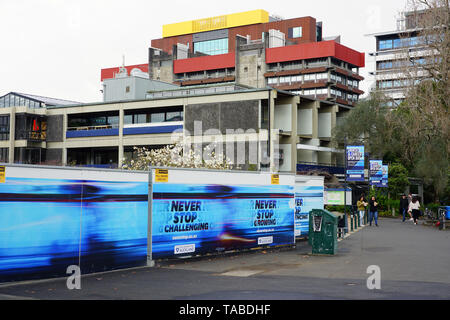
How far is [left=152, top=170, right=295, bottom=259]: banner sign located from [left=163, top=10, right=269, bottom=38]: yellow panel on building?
105762 mm

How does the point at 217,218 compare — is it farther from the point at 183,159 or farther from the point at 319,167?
the point at 319,167

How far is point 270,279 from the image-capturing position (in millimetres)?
11836

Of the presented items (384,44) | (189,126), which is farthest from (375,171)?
(384,44)

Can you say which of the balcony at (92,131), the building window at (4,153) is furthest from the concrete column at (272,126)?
the building window at (4,153)

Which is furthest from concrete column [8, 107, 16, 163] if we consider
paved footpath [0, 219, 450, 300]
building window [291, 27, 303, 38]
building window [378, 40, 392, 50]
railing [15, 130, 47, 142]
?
building window [378, 40, 392, 50]

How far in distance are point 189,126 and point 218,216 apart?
44703 mm

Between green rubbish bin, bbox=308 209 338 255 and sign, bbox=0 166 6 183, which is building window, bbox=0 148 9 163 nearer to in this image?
green rubbish bin, bbox=308 209 338 255

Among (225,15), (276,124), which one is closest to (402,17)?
(276,124)

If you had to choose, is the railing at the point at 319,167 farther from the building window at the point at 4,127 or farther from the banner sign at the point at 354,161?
the building window at the point at 4,127

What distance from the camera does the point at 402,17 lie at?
3981cm

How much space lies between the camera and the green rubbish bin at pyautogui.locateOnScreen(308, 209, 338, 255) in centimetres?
Result: 1689

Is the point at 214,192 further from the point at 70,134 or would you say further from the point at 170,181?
the point at 70,134

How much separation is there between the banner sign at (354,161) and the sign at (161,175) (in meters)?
14.4

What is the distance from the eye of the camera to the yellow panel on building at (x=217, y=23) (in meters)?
120
